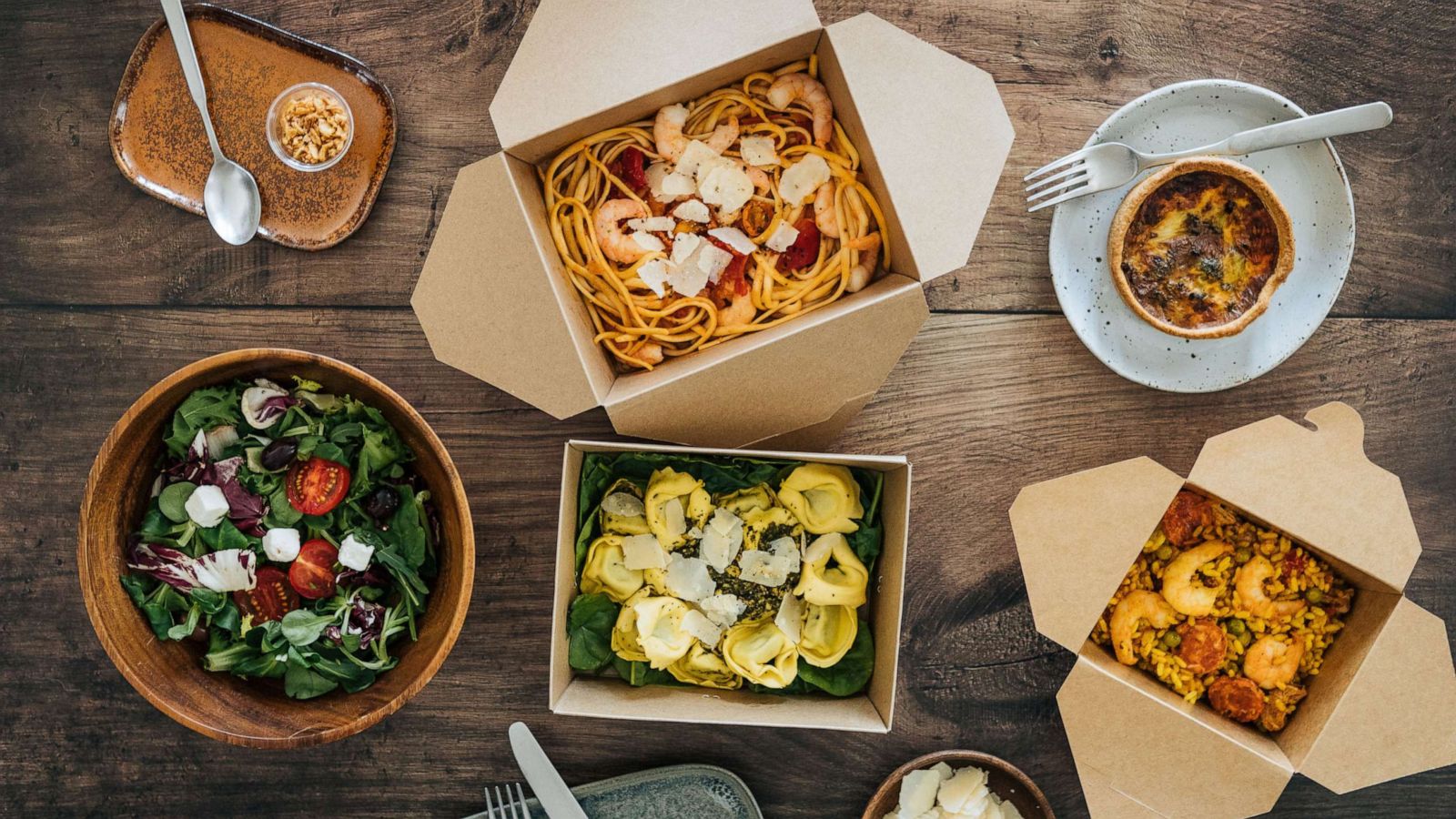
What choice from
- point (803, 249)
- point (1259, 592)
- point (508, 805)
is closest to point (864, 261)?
point (803, 249)

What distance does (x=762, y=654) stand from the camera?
1.38 metres

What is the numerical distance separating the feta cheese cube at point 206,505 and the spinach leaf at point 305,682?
0.26 meters

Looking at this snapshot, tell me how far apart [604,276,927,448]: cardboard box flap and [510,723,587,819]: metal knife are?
2.01 ft

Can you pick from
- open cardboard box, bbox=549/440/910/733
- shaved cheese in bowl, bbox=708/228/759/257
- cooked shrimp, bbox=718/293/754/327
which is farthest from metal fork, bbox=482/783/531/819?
shaved cheese in bowl, bbox=708/228/759/257

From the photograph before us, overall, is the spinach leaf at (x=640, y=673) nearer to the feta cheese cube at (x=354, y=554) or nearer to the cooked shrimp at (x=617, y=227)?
the feta cheese cube at (x=354, y=554)

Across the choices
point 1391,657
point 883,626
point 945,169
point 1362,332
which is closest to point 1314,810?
point 1391,657

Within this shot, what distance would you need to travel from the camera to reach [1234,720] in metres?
1.46

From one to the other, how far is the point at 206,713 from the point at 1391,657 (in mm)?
1831

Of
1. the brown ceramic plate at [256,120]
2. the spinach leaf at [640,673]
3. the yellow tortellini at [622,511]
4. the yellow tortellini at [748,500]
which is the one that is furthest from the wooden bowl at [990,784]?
the brown ceramic plate at [256,120]

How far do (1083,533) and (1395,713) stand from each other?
1.81 feet

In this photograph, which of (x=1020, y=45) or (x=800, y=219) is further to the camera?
(x=1020, y=45)

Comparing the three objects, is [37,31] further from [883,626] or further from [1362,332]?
[1362,332]

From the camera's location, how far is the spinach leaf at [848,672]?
1421mm

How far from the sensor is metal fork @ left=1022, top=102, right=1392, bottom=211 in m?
1.39
